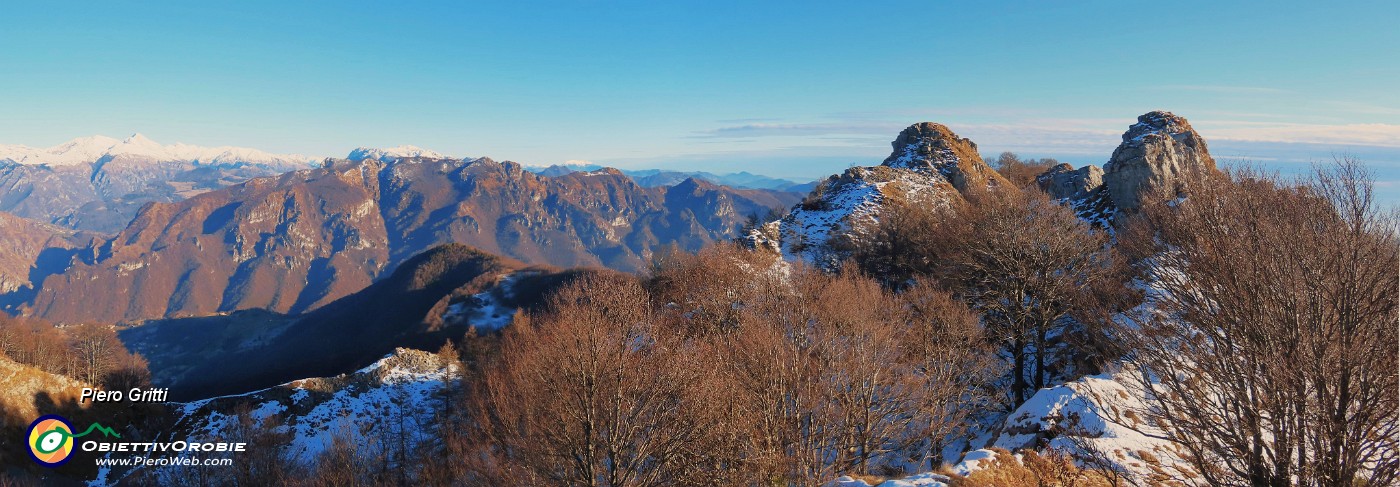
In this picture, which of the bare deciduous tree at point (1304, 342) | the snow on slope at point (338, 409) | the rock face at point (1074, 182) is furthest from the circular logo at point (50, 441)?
the rock face at point (1074, 182)

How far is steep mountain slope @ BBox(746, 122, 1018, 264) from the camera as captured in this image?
60125 millimetres

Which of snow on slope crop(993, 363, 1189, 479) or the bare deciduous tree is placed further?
snow on slope crop(993, 363, 1189, 479)

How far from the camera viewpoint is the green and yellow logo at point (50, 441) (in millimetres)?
44219

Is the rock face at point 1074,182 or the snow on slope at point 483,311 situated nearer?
the rock face at point 1074,182

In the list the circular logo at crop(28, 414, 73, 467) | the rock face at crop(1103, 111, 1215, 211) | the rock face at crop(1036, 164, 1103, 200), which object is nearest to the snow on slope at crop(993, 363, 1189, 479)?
the rock face at crop(1103, 111, 1215, 211)

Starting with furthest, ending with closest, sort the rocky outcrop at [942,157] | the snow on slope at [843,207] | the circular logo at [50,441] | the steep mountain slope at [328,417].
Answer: the rocky outcrop at [942,157]
the snow on slope at [843,207]
the steep mountain slope at [328,417]
the circular logo at [50,441]

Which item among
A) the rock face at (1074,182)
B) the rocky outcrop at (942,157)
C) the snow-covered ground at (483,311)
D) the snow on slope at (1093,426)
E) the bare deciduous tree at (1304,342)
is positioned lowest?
the snow-covered ground at (483,311)

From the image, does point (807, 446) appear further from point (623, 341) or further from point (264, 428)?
point (264, 428)

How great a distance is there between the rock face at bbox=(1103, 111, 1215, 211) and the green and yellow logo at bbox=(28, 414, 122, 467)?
9785cm

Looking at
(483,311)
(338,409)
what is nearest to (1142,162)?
(338,409)

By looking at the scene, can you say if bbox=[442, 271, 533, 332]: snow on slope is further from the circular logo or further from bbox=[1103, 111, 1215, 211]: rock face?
bbox=[1103, 111, 1215, 211]: rock face

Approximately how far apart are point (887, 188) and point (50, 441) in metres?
89.7

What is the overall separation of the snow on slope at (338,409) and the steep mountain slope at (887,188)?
140 feet

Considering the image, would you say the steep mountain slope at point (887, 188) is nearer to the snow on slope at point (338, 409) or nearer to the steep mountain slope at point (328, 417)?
the steep mountain slope at point (328, 417)
